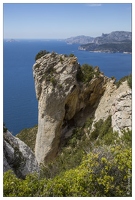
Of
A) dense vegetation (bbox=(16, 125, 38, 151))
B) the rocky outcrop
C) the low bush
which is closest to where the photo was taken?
the low bush

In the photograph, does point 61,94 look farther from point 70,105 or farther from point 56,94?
point 70,105

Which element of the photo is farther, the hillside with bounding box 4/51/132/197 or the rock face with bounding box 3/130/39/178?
the hillside with bounding box 4/51/132/197

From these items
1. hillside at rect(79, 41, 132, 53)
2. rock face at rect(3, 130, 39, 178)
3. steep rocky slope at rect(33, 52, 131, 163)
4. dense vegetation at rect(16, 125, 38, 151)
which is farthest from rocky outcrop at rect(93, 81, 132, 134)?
hillside at rect(79, 41, 132, 53)

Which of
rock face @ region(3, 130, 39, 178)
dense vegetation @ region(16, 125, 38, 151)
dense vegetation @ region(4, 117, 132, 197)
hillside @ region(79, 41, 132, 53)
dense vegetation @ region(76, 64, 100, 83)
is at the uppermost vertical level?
A: hillside @ region(79, 41, 132, 53)

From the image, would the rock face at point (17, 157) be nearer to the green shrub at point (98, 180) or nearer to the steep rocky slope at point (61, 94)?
the green shrub at point (98, 180)

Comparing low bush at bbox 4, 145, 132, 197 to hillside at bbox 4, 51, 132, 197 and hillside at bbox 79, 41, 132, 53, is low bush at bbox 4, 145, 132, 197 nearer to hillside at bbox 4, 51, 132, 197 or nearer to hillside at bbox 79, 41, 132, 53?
hillside at bbox 4, 51, 132, 197

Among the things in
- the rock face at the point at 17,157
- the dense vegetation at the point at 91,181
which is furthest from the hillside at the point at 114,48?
the dense vegetation at the point at 91,181
